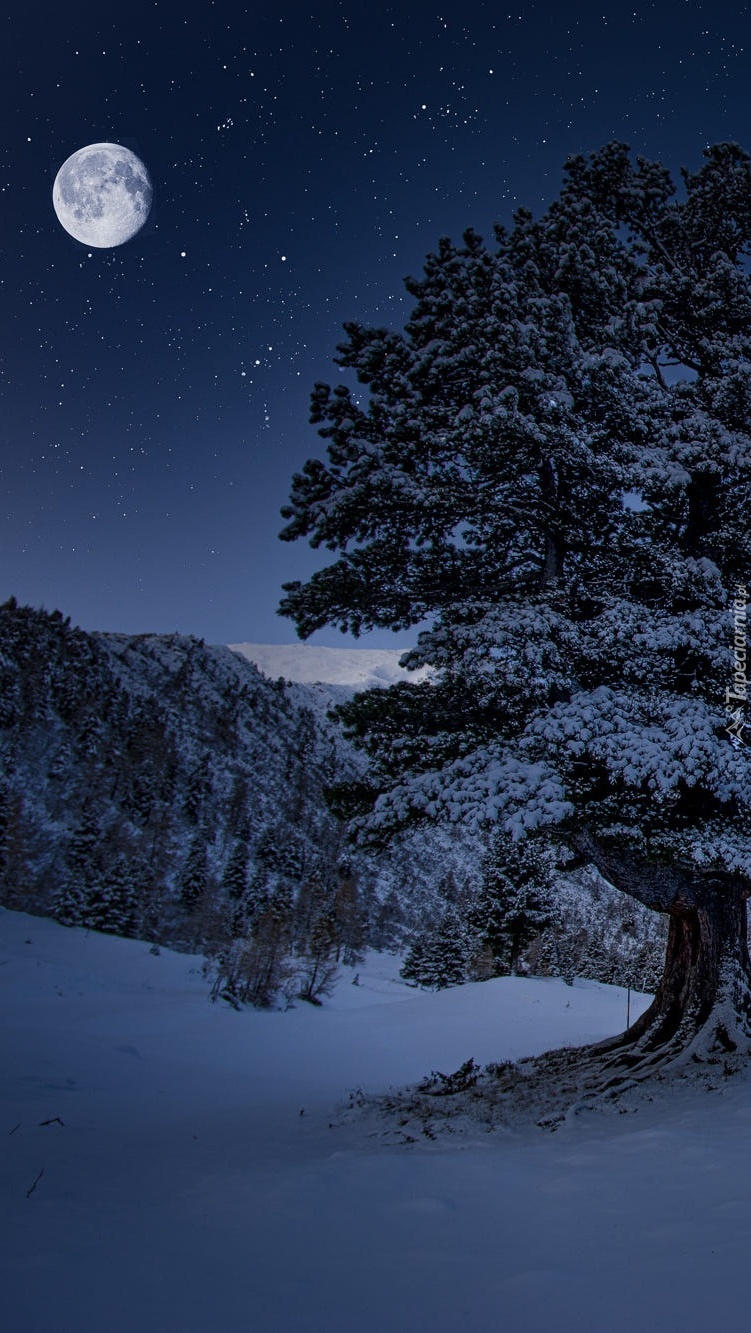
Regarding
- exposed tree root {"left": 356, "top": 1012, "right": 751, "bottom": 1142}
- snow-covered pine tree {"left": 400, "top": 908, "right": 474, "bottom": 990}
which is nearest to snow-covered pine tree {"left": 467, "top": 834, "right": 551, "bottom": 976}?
snow-covered pine tree {"left": 400, "top": 908, "right": 474, "bottom": 990}

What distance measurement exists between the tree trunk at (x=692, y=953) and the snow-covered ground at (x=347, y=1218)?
218cm

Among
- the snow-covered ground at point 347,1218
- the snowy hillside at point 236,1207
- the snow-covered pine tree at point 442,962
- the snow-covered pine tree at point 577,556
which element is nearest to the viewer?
the snow-covered ground at point 347,1218

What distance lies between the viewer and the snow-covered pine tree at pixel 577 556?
7938mm

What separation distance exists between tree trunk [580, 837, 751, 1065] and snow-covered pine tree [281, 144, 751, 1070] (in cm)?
4

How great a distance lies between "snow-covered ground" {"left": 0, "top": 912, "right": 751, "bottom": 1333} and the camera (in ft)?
9.41

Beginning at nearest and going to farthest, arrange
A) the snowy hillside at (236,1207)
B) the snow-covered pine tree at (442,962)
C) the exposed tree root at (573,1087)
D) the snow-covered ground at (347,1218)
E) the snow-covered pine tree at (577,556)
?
the snow-covered ground at (347,1218) → the snowy hillside at (236,1207) → the exposed tree root at (573,1087) → the snow-covered pine tree at (577,556) → the snow-covered pine tree at (442,962)

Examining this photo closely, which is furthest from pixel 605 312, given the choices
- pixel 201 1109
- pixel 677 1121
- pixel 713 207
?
pixel 201 1109

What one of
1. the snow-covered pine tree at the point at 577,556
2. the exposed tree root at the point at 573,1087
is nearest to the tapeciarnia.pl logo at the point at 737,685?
the snow-covered pine tree at the point at 577,556

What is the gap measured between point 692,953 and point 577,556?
626cm

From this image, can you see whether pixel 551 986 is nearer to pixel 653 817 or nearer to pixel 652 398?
pixel 653 817

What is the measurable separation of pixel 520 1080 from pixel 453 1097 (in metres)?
1.21

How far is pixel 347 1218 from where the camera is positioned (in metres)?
4.09

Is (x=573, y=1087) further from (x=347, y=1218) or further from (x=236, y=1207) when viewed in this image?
(x=236, y=1207)

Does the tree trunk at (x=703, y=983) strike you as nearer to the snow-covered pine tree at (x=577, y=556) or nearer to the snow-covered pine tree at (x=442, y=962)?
the snow-covered pine tree at (x=577, y=556)
